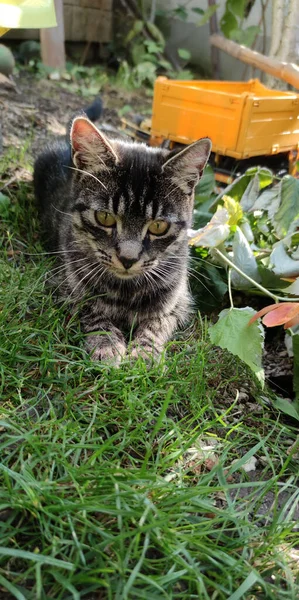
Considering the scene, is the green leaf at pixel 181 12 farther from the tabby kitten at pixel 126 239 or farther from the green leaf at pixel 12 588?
the green leaf at pixel 12 588

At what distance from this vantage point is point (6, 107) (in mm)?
3348

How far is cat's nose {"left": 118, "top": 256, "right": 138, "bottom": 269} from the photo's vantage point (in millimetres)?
1683

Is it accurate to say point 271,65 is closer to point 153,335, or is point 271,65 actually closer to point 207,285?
point 207,285

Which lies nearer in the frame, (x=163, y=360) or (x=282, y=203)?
(x=163, y=360)

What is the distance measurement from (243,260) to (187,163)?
49 cm

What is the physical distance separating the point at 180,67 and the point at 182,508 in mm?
5871

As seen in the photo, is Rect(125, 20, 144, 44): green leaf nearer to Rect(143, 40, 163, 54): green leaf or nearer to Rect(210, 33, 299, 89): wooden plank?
Rect(143, 40, 163, 54): green leaf

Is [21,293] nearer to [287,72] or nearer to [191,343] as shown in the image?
[191,343]

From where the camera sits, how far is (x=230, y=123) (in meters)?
2.88

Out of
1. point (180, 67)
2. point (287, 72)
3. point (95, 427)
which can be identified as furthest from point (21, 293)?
point (180, 67)

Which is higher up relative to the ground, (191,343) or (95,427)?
Result: (95,427)

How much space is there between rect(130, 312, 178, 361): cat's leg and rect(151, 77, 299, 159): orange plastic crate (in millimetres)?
1376

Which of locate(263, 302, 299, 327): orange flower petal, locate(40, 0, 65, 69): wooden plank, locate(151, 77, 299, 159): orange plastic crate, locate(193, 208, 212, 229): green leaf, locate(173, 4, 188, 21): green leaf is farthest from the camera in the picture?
locate(173, 4, 188, 21): green leaf

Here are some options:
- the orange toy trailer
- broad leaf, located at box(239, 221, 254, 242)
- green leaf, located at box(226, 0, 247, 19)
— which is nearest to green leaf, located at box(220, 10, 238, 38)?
green leaf, located at box(226, 0, 247, 19)
